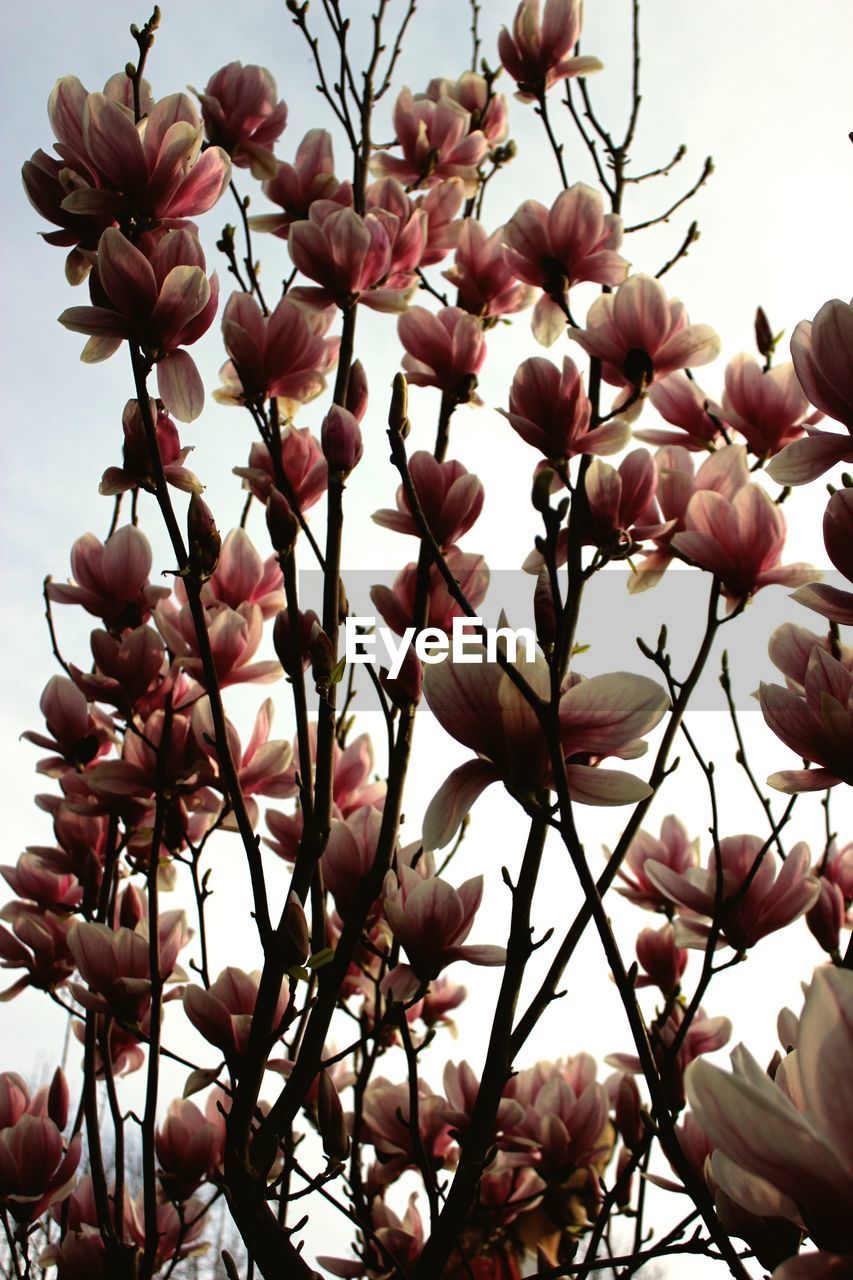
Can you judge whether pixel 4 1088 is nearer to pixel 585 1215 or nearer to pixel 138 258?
pixel 585 1215

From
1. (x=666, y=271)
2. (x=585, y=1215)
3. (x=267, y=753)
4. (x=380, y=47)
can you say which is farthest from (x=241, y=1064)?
(x=380, y=47)

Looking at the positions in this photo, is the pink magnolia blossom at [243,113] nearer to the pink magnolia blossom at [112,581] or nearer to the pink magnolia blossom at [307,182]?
the pink magnolia blossom at [307,182]

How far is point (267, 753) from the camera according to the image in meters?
0.88

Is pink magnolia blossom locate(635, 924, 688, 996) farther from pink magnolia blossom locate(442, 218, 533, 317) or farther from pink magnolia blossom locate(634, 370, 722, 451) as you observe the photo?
pink magnolia blossom locate(442, 218, 533, 317)

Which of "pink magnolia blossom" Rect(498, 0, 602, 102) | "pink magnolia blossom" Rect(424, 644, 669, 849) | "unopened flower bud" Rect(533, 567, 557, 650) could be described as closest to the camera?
"pink magnolia blossom" Rect(424, 644, 669, 849)

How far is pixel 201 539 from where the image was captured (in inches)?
27.4

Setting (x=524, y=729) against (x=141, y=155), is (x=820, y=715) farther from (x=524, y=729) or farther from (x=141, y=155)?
(x=141, y=155)

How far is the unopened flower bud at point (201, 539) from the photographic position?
2.28 feet

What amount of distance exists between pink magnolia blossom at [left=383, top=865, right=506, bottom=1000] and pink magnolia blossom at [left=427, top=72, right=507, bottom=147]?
1.13 m

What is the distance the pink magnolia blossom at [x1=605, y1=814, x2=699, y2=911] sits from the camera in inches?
39.0

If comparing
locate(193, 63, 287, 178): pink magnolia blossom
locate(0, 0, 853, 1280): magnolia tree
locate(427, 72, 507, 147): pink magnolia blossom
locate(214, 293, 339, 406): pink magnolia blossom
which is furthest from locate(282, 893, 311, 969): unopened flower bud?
locate(427, 72, 507, 147): pink magnolia blossom

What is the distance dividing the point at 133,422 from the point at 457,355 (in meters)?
0.34

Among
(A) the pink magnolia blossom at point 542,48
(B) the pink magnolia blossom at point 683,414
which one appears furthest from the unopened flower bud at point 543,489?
(A) the pink magnolia blossom at point 542,48

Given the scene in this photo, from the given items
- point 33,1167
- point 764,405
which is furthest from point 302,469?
point 33,1167
